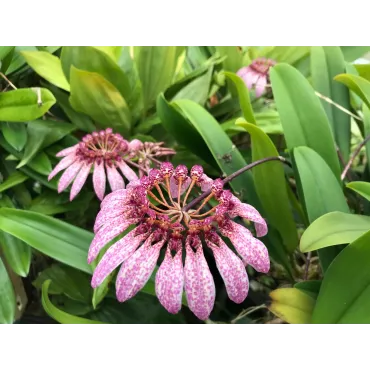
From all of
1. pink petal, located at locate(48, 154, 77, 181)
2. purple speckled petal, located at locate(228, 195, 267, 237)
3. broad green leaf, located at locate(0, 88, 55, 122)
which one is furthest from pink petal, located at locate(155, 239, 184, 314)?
broad green leaf, located at locate(0, 88, 55, 122)

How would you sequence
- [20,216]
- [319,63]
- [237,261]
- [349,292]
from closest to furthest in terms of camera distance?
[237,261] → [349,292] → [20,216] → [319,63]

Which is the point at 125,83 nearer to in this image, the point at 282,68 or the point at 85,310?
the point at 282,68

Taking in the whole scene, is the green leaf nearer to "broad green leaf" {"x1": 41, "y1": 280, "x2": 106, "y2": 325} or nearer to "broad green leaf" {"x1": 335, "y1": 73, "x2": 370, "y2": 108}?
"broad green leaf" {"x1": 335, "y1": 73, "x2": 370, "y2": 108}

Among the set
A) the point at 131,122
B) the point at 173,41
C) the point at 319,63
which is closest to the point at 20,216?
the point at 131,122

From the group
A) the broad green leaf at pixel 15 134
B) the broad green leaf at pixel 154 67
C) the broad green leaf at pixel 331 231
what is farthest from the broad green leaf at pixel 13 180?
the broad green leaf at pixel 331 231

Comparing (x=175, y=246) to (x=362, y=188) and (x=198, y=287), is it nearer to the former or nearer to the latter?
(x=198, y=287)
